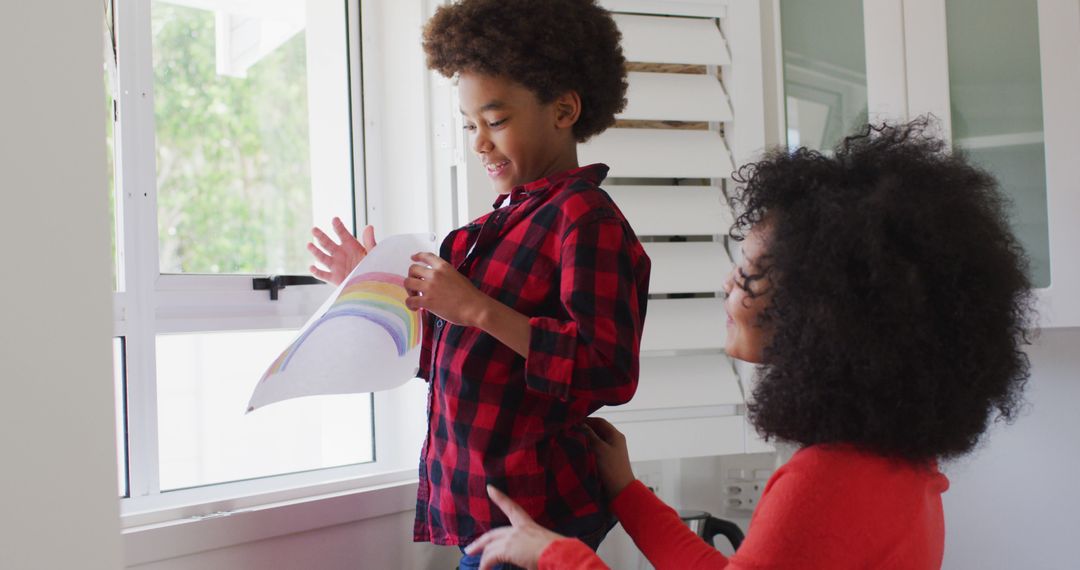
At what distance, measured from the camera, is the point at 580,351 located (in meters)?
0.94

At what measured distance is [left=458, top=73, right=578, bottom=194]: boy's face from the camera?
3.55ft

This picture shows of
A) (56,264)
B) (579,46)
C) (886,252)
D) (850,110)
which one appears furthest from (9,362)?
(850,110)

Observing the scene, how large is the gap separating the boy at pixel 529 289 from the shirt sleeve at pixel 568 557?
0.14 m

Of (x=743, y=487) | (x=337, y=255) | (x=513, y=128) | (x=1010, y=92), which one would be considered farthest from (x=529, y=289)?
(x=1010, y=92)

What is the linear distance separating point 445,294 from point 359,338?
158 millimetres

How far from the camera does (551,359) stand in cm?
93

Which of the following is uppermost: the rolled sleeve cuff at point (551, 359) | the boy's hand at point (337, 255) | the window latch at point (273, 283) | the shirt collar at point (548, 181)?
the shirt collar at point (548, 181)

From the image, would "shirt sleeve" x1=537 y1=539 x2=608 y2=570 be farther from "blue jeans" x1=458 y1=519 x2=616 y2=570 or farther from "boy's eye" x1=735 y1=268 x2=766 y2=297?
"boy's eye" x1=735 y1=268 x2=766 y2=297

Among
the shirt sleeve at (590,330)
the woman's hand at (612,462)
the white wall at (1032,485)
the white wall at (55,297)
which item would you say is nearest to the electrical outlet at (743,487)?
the white wall at (1032,485)

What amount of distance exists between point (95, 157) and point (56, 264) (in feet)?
0.16

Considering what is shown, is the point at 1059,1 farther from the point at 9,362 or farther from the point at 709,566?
the point at 9,362

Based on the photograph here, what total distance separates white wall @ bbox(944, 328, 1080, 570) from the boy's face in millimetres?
1137

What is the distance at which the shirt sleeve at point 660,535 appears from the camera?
93 centimetres

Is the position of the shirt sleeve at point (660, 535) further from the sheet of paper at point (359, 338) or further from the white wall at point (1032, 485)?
the white wall at point (1032, 485)
